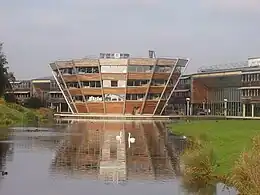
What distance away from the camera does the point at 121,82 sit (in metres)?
130

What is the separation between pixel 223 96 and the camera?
143 meters

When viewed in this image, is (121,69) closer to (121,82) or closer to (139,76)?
(121,82)

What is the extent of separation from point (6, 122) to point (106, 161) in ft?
165

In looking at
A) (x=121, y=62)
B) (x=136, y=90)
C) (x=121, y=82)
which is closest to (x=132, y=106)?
(x=136, y=90)

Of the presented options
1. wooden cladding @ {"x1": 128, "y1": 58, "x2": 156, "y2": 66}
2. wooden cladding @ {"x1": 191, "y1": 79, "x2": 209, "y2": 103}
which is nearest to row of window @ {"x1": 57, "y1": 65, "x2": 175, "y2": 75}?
wooden cladding @ {"x1": 128, "y1": 58, "x2": 156, "y2": 66}

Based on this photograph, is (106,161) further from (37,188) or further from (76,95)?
(76,95)

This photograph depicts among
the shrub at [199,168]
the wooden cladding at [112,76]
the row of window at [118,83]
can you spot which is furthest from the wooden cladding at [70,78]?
the shrub at [199,168]

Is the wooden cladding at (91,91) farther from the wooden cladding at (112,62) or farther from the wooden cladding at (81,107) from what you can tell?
the wooden cladding at (112,62)

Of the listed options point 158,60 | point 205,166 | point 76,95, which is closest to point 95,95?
point 76,95

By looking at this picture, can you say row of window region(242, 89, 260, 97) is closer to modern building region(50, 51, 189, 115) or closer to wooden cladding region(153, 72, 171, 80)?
modern building region(50, 51, 189, 115)

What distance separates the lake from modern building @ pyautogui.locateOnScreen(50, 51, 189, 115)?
8022 cm

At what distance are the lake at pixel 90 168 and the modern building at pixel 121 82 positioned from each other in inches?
3158

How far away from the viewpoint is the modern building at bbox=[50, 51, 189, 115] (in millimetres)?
129625

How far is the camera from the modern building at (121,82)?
12962 cm
